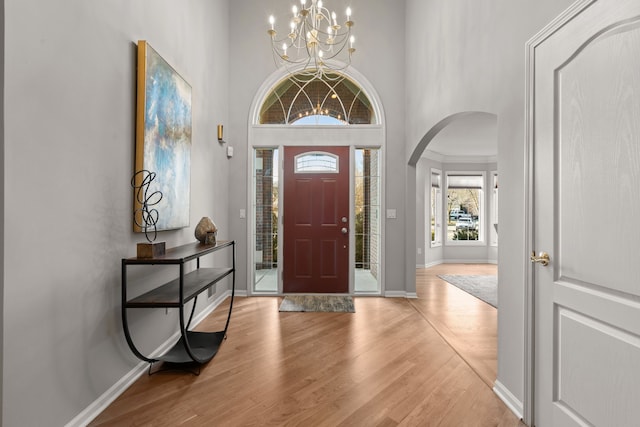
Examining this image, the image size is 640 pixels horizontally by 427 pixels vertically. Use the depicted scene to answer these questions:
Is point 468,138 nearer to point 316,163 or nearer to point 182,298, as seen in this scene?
point 316,163

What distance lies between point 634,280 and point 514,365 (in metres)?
0.92

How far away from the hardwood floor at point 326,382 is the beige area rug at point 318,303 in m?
0.37

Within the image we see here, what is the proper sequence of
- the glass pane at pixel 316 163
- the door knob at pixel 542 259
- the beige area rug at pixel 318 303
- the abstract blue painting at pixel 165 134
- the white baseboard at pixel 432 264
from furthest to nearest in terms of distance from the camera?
1. the white baseboard at pixel 432 264
2. the glass pane at pixel 316 163
3. the beige area rug at pixel 318 303
4. the abstract blue painting at pixel 165 134
5. the door knob at pixel 542 259

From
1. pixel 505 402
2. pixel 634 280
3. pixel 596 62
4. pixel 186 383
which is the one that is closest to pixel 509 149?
pixel 596 62

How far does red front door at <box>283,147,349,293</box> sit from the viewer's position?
4.09 meters

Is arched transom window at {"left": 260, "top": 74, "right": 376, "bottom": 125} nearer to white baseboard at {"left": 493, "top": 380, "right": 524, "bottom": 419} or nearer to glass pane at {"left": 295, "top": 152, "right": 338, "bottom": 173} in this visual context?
glass pane at {"left": 295, "top": 152, "right": 338, "bottom": 173}

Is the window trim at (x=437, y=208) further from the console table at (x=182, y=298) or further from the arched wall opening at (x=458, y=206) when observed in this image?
the console table at (x=182, y=298)

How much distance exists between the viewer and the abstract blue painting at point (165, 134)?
200 cm

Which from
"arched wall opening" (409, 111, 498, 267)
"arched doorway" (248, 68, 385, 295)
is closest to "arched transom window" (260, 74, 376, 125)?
"arched doorway" (248, 68, 385, 295)

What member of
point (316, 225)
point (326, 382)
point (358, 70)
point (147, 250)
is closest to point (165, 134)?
point (147, 250)

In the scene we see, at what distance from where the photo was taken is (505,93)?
1.87 m

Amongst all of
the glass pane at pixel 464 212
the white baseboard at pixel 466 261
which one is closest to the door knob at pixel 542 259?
the white baseboard at pixel 466 261

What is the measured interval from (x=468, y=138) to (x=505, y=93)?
4013 mm

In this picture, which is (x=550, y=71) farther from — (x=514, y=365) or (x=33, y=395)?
(x=33, y=395)
